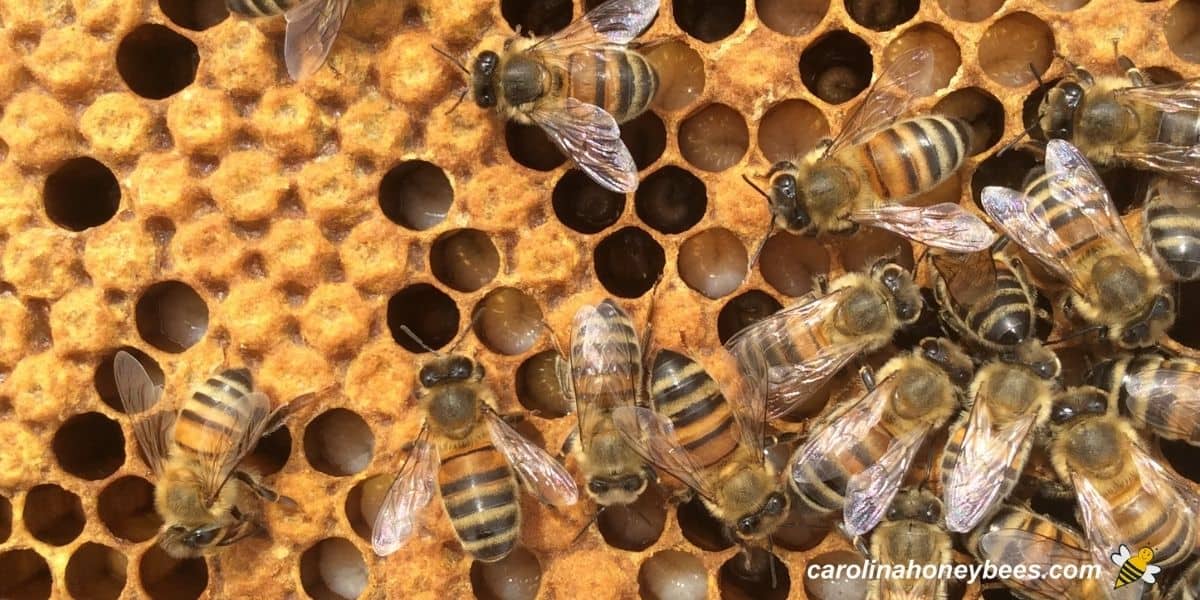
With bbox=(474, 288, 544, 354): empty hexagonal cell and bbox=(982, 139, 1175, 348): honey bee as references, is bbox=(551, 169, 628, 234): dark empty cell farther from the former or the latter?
bbox=(982, 139, 1175, 348): honey bee

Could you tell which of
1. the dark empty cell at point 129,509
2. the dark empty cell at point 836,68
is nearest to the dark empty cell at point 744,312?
the dark empty cell at point 836,68

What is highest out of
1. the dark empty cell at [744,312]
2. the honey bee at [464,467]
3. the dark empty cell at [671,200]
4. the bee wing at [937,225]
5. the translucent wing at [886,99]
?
the translucent wing at [886,99]

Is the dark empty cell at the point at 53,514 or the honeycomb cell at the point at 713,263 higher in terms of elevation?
the honeycomb cell at the point at 713,263

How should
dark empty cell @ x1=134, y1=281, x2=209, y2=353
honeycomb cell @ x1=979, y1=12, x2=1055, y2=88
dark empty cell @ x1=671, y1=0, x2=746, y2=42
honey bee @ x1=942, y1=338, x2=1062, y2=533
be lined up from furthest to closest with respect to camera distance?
dark empty cell @ x1=671, y1=0, x2=746, y2=42, dark empty cell @ x1=134, y1=281, x2=209, y2=353, honeycomb cell @ x1=979, y1=12, x2=1055, y2=88, honey bee @ x1=942, y1=338, x2=1062, y2=533

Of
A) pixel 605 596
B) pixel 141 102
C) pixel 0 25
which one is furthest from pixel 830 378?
pixel 0 25

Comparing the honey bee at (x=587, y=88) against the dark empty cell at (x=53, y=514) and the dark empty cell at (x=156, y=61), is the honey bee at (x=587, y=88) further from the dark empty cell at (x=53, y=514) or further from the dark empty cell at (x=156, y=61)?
the dark empty cell at (x=53, y=514)

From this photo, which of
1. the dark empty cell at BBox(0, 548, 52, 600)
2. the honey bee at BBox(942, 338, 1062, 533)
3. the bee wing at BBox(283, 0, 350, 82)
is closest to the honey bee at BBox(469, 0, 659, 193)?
the bee wing at BBox(283, 0, 350, 82)
